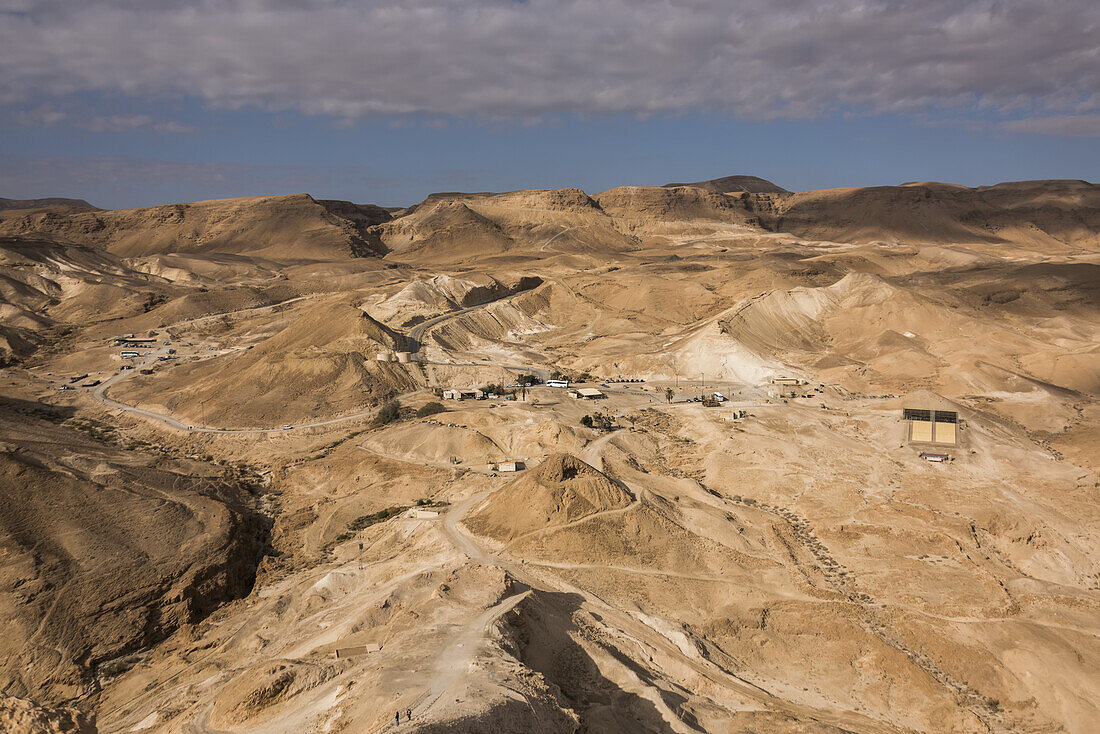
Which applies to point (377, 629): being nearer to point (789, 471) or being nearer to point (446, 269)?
point (789, 471)

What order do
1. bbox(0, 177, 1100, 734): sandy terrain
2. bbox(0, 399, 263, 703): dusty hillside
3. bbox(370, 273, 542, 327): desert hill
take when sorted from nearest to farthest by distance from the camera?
bbox(0, 177, 1100, 734): sandy terrain
bbox(0, 399, 263, 703): dusty hillside
bbox(370, 273, 542, 327): desert hill

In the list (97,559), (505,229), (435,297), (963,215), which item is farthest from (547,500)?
(963,215)

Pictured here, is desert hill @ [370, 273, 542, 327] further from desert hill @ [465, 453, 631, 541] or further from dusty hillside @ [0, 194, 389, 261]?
dusty hillside @ [0, 194, 389, 261]

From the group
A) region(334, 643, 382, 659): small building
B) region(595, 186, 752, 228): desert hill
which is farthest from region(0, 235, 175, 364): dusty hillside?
region(595, 186, 752, 228): desert hill

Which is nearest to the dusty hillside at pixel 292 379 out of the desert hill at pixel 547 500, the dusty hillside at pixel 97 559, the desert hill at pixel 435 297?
the desert hill at pixel 435 297

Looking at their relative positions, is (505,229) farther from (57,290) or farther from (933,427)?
(933,427)

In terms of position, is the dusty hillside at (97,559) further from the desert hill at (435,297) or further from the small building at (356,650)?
the desert hill at (435,297)

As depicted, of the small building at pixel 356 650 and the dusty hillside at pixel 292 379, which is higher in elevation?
the dusty hillside at pixel 292 379
